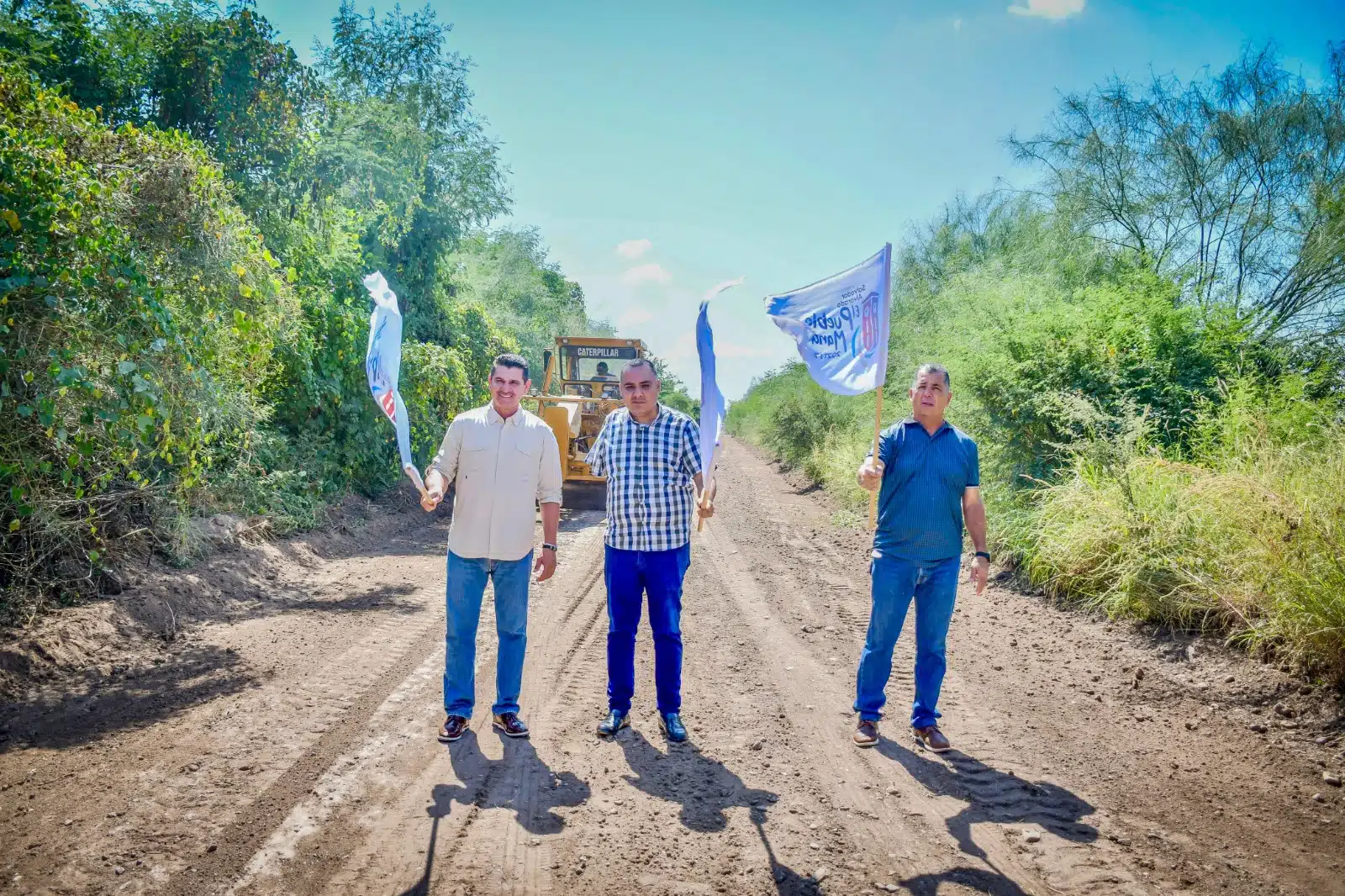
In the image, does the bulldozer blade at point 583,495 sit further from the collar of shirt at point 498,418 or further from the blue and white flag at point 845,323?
the collar of shirt at point 498,418

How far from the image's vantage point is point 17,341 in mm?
4766

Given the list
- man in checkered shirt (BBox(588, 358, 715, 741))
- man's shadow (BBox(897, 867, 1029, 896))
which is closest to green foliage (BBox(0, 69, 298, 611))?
man in checkered shirt (BBox(588, 358, 715, 741))

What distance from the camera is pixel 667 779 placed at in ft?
12.9

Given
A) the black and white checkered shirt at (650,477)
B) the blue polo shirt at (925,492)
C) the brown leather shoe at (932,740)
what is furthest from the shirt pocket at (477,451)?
the brown leather shoe at (932,740)

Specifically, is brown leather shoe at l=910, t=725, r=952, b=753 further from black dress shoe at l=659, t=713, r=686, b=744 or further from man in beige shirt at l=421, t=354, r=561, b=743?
man in beige shirt at l=421, t=354, r=561, b=743

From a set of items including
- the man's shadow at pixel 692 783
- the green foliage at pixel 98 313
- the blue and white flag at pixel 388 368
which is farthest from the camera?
the green foliage at pixel 98 313

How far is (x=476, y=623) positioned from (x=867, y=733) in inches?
86.8

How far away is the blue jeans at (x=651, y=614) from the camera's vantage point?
4.41m

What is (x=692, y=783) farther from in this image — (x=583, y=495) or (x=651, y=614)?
(x=583, y=495)

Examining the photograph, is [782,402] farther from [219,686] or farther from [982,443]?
[219,686]

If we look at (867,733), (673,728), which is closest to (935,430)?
(867,733)

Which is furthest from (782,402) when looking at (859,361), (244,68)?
(859,361)

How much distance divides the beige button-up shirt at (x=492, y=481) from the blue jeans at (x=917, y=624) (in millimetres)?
1928

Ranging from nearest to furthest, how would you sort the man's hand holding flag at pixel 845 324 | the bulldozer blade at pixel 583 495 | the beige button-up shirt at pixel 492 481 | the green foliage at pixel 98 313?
the beige button-up shirt at pixel 492 481 < the green foliage at pixel 98 313 < the man's hand holding flag at pixel 845 324 < the bulldozer blade at pixel 583 495
